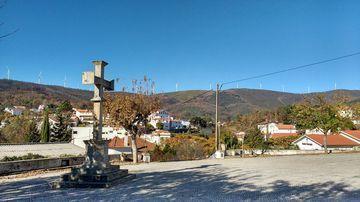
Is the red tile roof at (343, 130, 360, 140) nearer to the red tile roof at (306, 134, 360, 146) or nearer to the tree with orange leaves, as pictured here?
the red tile roof at (306, 134, 360, 146)

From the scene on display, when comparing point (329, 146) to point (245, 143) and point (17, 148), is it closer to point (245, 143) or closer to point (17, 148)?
point (245, 143)

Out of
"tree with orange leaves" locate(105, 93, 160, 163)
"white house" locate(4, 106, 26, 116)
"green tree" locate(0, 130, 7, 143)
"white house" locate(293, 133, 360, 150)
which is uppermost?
"white house" locate(4, 106, 26, 116)

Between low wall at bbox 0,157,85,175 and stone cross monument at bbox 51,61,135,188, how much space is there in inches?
240

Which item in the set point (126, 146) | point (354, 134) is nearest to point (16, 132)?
point (126, 146)

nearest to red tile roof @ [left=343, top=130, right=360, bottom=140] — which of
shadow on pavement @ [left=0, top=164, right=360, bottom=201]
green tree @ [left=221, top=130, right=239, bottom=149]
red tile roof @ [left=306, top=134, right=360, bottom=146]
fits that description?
red tile roof @ [left=306, top=134, right=360, bottom=146]

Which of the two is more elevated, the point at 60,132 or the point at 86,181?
the point at 60,132

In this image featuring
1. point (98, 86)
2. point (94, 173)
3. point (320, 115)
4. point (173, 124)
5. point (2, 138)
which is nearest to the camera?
point (94, 173)

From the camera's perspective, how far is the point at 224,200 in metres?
8.91

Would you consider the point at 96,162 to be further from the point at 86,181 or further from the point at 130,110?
the point at 130,110

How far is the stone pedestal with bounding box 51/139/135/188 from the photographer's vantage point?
1150 centimetres

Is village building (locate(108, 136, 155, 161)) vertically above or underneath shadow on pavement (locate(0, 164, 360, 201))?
underneath

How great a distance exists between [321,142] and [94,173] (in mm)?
51271

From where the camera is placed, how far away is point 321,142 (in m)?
57.4

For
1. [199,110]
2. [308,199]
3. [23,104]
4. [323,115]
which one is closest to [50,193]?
[308,199]
